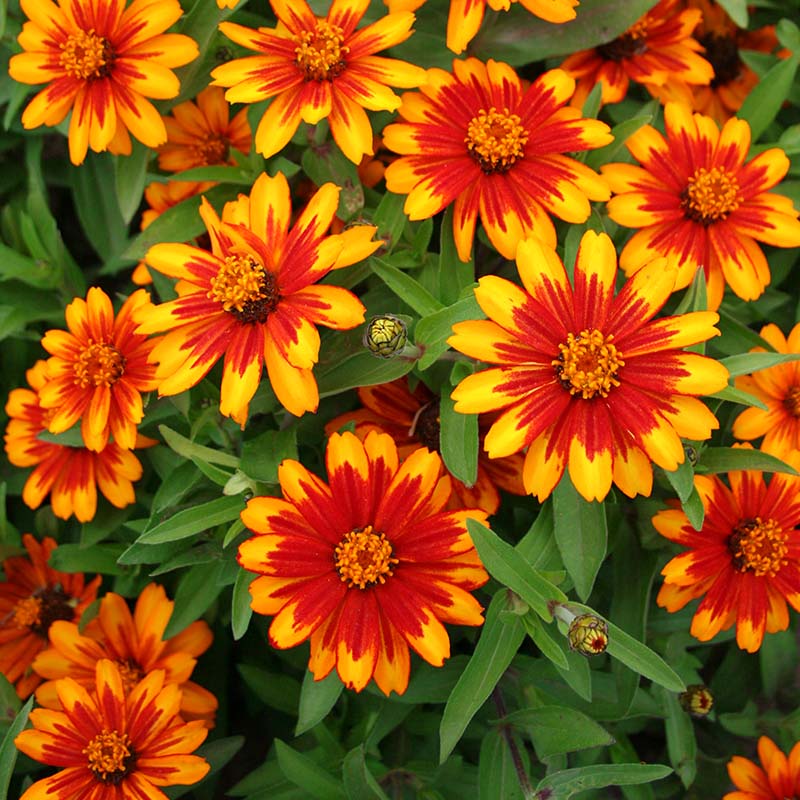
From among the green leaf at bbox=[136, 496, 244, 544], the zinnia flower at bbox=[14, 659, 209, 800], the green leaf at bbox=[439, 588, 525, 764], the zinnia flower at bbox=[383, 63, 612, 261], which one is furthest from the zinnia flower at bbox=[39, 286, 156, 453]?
the green leaf at bbox=[439, 588, 525, 764]

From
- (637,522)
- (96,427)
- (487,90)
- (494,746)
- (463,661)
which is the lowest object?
(494,746)

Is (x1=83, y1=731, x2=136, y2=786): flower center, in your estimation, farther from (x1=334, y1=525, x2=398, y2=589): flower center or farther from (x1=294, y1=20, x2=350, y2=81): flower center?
(x1=294, y1=20, x2=350, y2=81): flower center

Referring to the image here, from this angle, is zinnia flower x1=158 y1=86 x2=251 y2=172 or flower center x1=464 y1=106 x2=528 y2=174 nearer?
flower center x1=464 y1=106 x2=528 y2=174

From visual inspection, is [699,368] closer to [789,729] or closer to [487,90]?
[487,90]

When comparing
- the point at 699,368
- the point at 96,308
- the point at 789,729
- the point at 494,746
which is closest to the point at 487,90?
the point at 699,368

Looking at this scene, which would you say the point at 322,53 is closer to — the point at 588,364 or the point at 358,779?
the point at 588,364

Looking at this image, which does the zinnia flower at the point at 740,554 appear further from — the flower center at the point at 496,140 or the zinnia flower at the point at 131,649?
the zinnia flower at the point at 131,649
